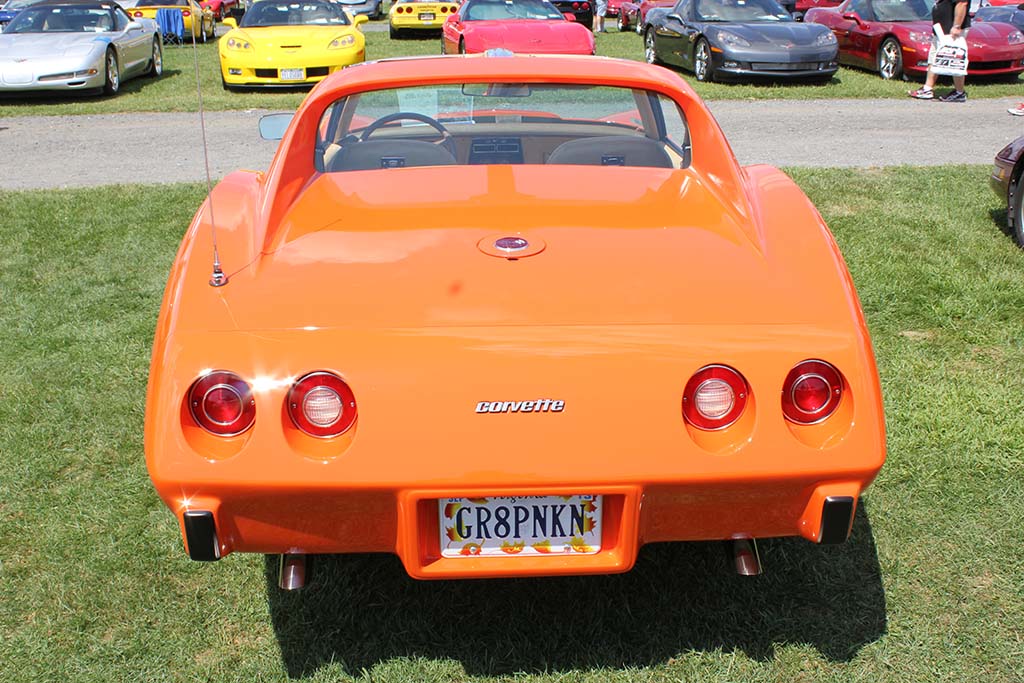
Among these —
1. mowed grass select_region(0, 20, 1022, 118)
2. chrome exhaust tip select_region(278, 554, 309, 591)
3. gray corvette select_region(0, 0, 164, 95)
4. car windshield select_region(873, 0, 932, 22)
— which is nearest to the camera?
chrome exhaust tip select_region(278, 554, 309, 591)

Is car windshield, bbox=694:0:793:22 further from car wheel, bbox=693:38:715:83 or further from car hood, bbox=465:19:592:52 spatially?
car hood, bbox=465:19:592:52

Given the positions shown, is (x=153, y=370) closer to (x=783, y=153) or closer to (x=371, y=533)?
(x=371, y=533)

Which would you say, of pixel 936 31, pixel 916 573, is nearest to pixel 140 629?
pixel 916 573

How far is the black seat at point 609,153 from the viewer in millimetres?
3590

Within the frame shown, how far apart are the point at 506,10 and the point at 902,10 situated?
577 cm

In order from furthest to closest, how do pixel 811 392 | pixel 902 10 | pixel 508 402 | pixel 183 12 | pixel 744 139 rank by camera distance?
pixel 183 12, pixel 902 10, pixel 744 139, pixel 811 392, pixel 508 402

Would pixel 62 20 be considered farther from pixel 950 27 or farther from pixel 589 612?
Answer: pixel 589 612

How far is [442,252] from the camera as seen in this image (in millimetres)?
2707

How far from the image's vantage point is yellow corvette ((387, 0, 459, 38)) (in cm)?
2086

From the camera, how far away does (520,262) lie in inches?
104

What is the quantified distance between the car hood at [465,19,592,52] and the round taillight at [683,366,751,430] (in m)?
11.0

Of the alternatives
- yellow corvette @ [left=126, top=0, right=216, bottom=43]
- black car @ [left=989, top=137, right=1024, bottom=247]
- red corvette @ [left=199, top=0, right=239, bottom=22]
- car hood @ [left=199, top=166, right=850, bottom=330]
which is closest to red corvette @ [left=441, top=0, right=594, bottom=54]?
black car @ [left=989, top=137, right=1024, bottom=247]

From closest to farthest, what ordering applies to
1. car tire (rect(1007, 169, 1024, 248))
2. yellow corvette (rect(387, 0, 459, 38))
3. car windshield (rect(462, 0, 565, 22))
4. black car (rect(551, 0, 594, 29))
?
car tire (rect(1007, 169, 1024, 248))
car windshield (rect(462, 0, 565, 22))
yellow corvette (rect(387, 0, 459, 38))
black car (rect(551, 0, 594, 29))

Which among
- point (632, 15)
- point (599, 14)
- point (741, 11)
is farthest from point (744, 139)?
point (632, 15)
